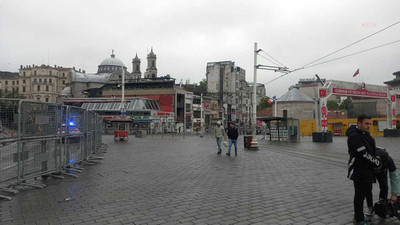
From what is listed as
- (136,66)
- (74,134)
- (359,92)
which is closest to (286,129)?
(359,92)

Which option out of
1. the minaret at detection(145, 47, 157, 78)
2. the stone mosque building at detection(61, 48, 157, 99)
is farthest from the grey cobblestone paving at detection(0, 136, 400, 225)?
the minaret at detection(145, 47, 157, 78)

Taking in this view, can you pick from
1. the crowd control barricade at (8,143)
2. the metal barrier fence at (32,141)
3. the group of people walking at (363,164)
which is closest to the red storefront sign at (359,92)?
the metal barrier fence at (32,141)

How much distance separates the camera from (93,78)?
102 m

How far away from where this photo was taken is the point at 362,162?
4434 millimetres

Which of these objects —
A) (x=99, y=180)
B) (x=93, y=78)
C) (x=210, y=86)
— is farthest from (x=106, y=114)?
(x=99, y=180)

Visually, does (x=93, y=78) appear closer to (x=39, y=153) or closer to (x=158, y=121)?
(x=158, y=121)

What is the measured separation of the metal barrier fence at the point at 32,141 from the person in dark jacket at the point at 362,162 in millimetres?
6336

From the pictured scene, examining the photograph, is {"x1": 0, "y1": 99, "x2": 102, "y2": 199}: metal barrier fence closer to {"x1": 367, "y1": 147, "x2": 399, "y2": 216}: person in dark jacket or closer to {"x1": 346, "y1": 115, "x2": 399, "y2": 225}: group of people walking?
{"x1": 346, "y1": 115, "x2": 399, "y2": 225}: group of people walking

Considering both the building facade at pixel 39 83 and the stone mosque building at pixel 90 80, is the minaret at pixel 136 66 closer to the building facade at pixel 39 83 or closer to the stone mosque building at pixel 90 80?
the stone mosque building at pixel 90 80

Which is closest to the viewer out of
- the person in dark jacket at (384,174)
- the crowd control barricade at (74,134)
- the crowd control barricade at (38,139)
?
the person in dark jacket at (384,174)

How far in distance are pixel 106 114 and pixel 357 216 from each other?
69.3 metres

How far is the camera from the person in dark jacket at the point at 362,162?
4359mm

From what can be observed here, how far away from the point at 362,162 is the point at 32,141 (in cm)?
693

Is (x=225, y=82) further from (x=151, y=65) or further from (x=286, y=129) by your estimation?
(x=286, y=129)
